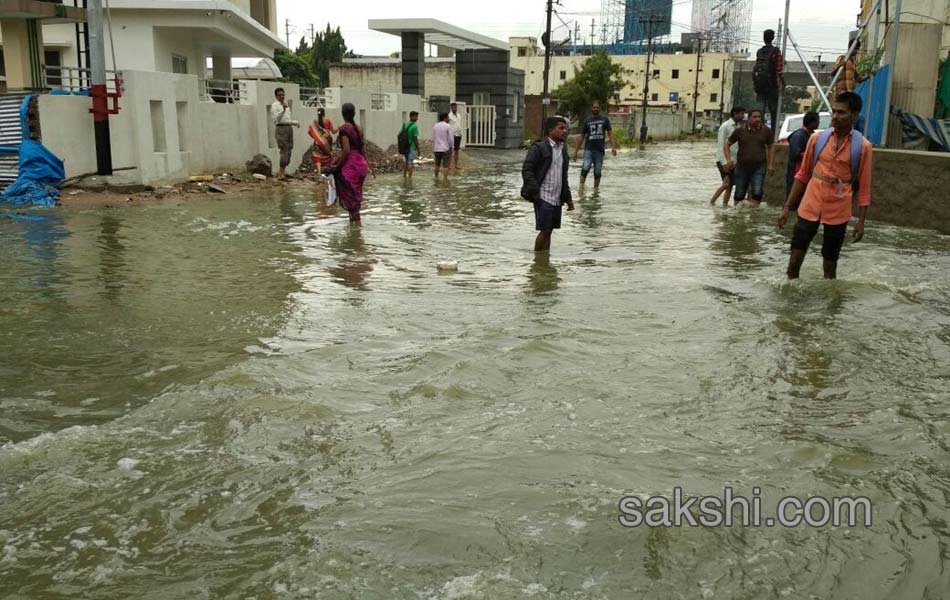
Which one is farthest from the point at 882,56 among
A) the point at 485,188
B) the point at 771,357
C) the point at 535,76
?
the point at 535,76

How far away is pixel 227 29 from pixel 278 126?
5.28 m

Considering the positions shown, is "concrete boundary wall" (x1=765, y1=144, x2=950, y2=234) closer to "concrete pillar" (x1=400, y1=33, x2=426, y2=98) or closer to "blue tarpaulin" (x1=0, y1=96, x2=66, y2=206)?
"blue tarpaulin" (x1=0, y1=96, x2=66, y2=206)

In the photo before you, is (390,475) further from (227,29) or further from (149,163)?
(227,29)

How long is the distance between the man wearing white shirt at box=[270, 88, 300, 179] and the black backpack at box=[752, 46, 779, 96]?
32.7ft

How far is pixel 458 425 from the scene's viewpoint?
4.41 meters

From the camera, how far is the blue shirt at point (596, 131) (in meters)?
16.4

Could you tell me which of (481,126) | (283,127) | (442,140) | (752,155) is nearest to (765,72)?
(752,155)

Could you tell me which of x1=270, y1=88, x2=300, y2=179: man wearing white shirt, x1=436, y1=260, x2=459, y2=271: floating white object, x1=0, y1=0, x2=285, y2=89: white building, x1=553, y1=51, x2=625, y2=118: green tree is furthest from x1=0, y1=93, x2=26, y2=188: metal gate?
x1=553, y1=51, x2=625, y2=118: green tree

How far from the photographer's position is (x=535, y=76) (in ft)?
275

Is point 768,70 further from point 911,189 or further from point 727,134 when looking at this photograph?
point 911,189

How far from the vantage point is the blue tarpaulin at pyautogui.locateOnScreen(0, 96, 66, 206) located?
13.5 m

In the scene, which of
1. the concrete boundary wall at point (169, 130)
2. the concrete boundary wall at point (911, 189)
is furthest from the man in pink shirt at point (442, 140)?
the concrete boundary wall at point (911, 189)

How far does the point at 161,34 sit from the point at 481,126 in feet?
54.2

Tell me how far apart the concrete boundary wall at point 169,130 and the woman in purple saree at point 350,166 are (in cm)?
568
